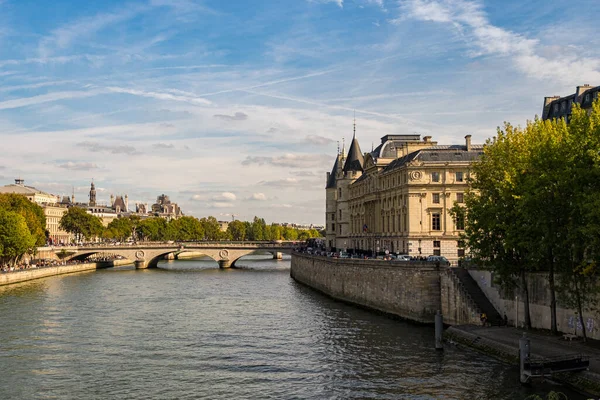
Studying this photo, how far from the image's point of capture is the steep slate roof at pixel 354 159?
108994mm

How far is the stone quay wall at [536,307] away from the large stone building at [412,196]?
1471 centimetres

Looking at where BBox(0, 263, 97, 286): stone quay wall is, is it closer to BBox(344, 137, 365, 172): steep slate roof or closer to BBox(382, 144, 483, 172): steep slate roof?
BBox(344, 137, 365, 172): steep slate roof

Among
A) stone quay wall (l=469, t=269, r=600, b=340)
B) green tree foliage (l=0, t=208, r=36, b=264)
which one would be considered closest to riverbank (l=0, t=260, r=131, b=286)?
green tree foliage (l=0, t=208, r=36, b=264)

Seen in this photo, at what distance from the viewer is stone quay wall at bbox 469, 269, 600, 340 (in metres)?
35.3

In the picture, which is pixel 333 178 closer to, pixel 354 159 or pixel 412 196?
pixel 354 159

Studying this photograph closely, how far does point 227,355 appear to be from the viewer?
39.2m

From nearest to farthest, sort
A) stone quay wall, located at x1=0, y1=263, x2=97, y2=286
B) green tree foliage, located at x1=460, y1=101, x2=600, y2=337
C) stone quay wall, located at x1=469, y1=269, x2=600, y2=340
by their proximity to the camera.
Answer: green tree foliage, located at x1=460, y1=101, x2=600, y2=337 < stone quay wall, located at x1=469, y1=269, x2=600, y2=340 < stone quay wall, located at x1=0, y1=263, x2=97, y2=286

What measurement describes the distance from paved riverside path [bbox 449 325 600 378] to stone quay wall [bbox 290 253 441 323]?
7.00 metres

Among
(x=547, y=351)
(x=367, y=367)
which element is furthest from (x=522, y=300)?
(x=367, y=367)

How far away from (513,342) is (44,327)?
32.9m

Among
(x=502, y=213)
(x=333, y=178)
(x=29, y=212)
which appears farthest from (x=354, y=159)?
(x=502, y=213)

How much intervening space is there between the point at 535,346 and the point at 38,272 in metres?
79.8

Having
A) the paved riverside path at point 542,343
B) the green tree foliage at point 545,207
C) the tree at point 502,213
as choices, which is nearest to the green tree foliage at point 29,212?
the tree at point 502,213

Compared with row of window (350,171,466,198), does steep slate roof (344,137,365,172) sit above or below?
above
